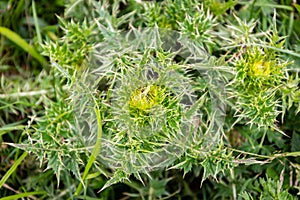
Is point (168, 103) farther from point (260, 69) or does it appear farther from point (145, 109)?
point (260, 69)

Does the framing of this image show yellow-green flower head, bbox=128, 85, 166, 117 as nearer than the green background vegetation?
Yes

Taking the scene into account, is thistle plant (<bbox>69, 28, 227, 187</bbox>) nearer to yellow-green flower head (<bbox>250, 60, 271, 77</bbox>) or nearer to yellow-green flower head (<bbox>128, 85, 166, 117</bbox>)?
yellow-green flower head (<bbox>128, 85, 166, 117</bbox>)

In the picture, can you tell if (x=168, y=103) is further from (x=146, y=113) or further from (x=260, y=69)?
(x=260, y=69)

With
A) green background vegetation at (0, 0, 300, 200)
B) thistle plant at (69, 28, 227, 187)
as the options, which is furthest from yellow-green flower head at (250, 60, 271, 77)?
thistle plant at (69, 28, 227, 187)

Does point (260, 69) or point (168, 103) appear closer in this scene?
point (168, 103)

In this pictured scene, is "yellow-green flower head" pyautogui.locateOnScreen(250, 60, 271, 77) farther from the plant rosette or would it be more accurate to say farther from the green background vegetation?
the plant rosette

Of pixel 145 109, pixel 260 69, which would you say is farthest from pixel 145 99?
pixel 260 69

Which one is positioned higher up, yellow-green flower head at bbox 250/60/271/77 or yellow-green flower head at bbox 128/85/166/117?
yellow-green flower head at bbox 128/85/166/117

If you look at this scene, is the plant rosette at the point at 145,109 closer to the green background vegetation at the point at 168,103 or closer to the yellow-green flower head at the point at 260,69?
the green background vegetation at the point at 168,103

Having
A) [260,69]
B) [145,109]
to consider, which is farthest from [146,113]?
[260,69]
